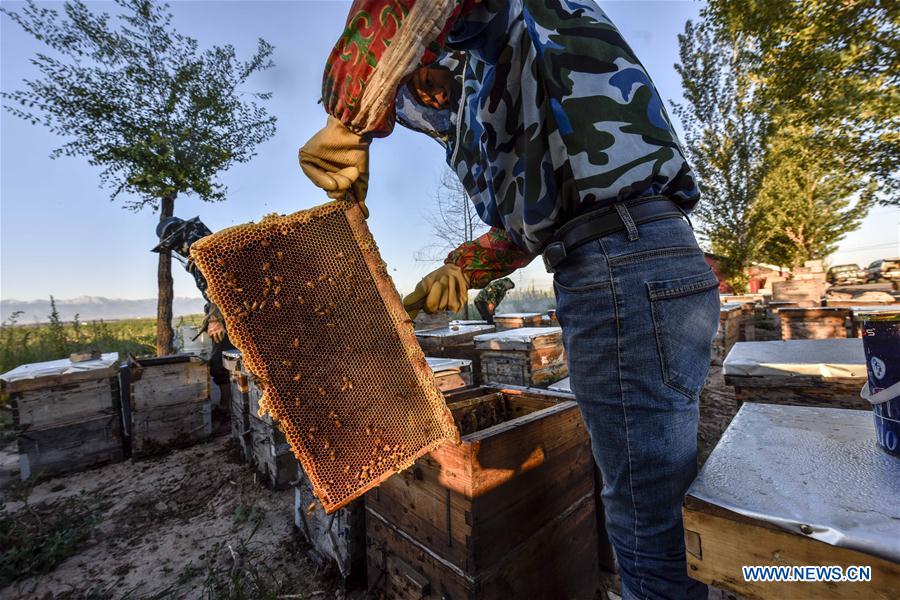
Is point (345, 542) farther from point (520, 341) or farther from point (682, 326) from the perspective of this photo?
point (520, 341)

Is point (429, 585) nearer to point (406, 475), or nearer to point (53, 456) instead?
point (406, 475)

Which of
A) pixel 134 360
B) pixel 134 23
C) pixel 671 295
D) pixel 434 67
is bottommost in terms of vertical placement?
pixel 134 360

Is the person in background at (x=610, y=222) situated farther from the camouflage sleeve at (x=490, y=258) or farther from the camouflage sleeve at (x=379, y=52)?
the camouflage sleeve at (x=490, y=258)

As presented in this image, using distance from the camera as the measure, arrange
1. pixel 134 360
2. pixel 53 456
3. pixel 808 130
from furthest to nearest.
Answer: pixel 808 130
pixel 134 360
pixel 53 456

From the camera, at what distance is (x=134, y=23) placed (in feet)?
24.0

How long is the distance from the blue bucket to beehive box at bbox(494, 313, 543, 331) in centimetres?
608

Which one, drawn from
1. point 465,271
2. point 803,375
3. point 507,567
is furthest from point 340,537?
point 803,375

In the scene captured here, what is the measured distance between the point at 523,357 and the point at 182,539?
11.1 ft

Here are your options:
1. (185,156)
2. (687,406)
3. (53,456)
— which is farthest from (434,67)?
(185,156)

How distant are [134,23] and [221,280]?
10011mm

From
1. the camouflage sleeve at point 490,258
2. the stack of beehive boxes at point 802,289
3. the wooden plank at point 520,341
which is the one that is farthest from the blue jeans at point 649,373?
the stack of beehive boxes at point 802,289

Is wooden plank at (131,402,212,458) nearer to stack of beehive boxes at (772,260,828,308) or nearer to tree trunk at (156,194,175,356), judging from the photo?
tree trunk at (156,194,175,356)

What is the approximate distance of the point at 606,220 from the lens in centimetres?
99

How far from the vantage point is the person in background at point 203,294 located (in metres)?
5.21
